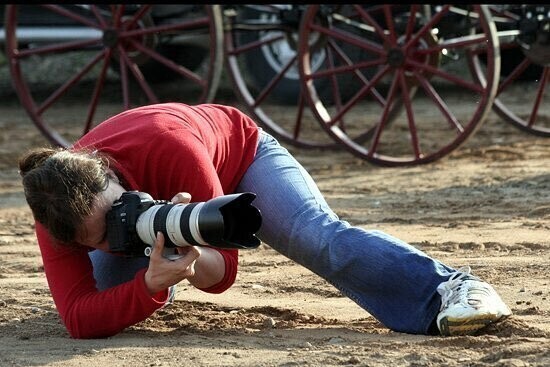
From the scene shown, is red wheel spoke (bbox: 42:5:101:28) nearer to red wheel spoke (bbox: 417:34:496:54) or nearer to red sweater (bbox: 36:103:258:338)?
red wheel spoke (bbox: 417:34:496:54)

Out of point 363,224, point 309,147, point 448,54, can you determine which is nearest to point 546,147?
point 448,54

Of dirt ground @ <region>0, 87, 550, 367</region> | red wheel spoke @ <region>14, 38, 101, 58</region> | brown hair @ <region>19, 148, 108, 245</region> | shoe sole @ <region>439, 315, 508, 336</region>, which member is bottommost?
dirt ground @ <region>0, 87, 550, 367</region>

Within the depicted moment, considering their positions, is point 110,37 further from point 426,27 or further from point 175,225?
point 175,225

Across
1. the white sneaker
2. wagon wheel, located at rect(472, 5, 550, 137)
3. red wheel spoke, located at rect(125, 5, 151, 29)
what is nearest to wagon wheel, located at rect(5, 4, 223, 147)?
red wheel spoke, located at rect(125, 5, 151, 29)

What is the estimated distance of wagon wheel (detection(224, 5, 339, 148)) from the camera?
771cm

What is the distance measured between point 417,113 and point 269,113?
1.04 metres

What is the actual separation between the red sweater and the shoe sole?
60cm

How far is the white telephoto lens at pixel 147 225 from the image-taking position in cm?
341

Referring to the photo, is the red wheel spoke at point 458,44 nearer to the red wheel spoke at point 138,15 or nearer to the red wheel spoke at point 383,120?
the red wheel spoke at point 383,120

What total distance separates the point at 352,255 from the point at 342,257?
0.03 metres

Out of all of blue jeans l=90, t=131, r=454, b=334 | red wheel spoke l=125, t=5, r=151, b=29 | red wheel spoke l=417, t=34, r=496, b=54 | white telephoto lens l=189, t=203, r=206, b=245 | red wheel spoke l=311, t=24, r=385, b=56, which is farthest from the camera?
red wheel spoke l=125, t=5, r=151, b=29

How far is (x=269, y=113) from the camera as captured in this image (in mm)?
9555

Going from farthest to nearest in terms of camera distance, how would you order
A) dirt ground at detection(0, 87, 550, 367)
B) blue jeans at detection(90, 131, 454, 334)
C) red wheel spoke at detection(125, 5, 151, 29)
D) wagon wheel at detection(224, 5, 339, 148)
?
1. wagon wheel at detection(224, 5, 339, 148)
2. red wheel spoke at detection(125, 5, 151, 29)
3. blue jeans at detection(90, 131, 454, 334)
4. dirt ground at detection(0, 87, 550, 367)

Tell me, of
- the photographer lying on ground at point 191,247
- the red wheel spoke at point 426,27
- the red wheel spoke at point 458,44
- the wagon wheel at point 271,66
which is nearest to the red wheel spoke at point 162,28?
the wagon wheel at point 271,66
